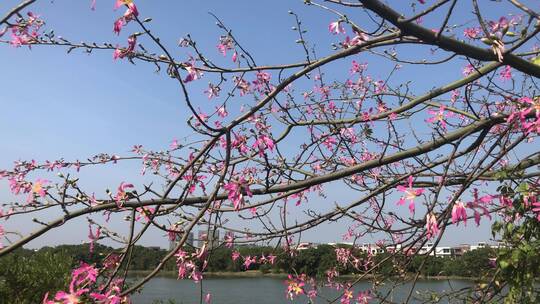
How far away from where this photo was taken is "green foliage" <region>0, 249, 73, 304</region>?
23.0 feet

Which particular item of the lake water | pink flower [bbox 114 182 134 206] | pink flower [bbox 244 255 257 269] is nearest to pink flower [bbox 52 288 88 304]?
pink flower [bbox 114 182 134 206]

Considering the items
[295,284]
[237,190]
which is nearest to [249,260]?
[295,284]

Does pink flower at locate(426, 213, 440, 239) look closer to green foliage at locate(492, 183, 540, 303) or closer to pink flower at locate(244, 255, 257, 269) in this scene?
green foliage at locate(492, 183, 540, 303)

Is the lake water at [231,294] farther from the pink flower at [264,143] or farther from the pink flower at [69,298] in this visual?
the pink flower at [69,298]

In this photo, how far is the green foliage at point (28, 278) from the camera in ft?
Answer: 23.0

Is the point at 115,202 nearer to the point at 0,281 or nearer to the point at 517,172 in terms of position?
the point at 517,172

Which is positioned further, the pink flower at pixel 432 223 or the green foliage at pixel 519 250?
the green foliage at pixel 519 250

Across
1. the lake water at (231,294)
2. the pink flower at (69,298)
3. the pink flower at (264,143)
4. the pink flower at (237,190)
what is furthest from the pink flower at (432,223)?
the lake water at (231,294)

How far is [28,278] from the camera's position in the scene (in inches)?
281

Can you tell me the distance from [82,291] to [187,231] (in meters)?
0.35

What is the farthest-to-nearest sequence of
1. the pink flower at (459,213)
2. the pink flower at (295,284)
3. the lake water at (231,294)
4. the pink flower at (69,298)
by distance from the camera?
the lake water at (231,294) → the pink flower at (295,284) → the pink flower at (459,213) → the pink flower at (69,298)

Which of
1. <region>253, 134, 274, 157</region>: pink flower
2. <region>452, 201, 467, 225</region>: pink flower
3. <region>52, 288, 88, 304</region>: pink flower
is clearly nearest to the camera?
<region>52, 288, 88, 304</region>: pink flower

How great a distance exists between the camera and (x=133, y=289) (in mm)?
1455

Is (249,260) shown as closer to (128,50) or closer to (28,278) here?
(128,50)
